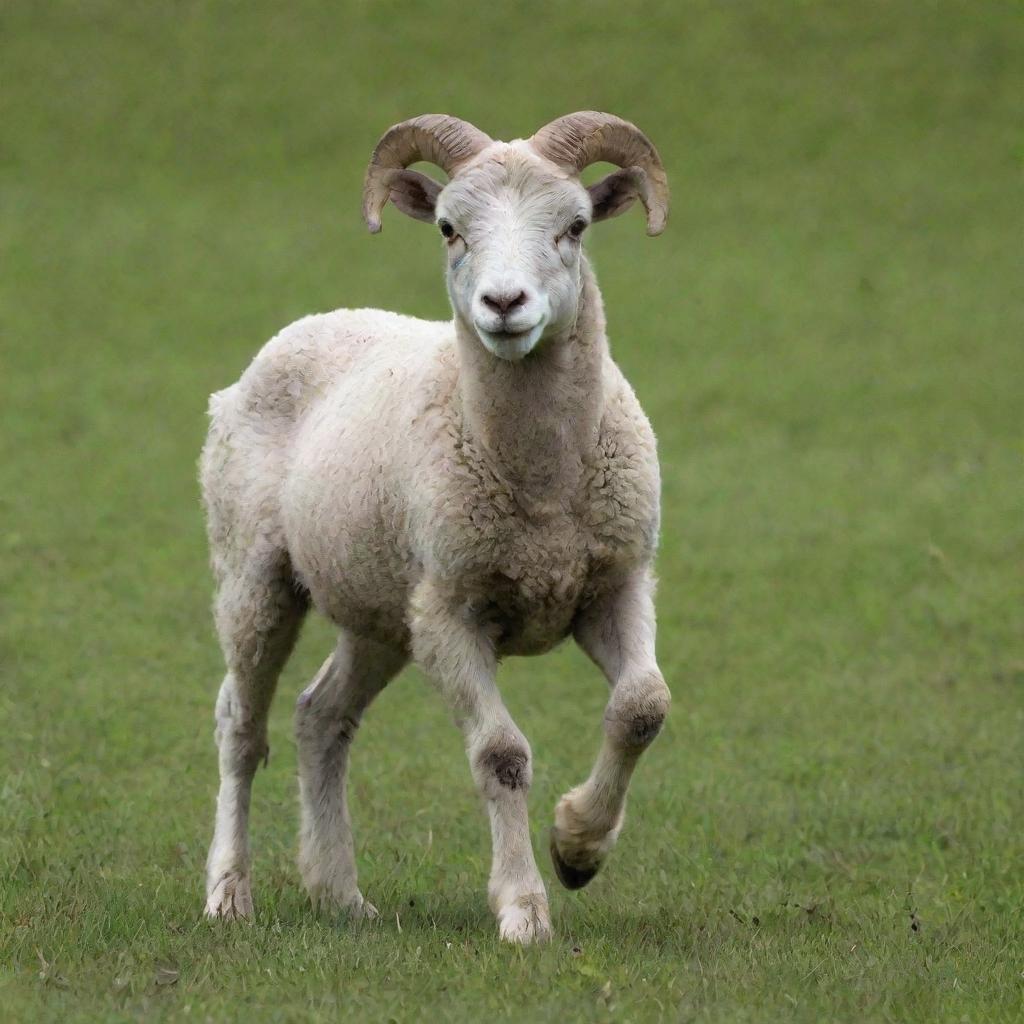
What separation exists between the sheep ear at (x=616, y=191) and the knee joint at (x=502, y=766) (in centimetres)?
185

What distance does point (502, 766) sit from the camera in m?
6.33

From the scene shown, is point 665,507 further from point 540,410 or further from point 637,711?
point 637,711

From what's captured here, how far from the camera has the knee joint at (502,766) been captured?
249 inches

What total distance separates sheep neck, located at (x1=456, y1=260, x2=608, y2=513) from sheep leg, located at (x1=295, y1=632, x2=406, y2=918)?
1490 mm

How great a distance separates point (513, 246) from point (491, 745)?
1.60m

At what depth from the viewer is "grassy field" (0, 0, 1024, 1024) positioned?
6.16m

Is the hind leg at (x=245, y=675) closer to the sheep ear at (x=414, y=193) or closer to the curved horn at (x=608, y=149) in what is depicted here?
the sheep ear at (x=414, y=193)

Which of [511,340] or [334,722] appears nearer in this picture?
[511,340]

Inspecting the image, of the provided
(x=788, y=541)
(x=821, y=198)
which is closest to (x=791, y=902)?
(x=788, y=541)

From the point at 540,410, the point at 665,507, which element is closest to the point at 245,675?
the point at 540,410

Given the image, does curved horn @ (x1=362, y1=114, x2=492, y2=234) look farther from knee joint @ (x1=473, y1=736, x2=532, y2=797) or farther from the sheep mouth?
knee joint @ (x1=473, y1=736, x2=532, y2=797)

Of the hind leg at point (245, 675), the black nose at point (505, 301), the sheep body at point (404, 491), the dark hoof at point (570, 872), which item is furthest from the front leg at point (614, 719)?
the hind leg at point (245, 675)

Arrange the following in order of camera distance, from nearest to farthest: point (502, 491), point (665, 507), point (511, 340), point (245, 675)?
point (511, 340) < point (502, 491) < point (245, 675) < point (665, 507)

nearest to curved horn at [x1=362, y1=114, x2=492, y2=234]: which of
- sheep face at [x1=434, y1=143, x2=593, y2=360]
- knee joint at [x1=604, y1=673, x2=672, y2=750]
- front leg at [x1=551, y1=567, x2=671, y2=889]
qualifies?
sheep face at [x1=434, y1=143, x2=593, y2=360]
